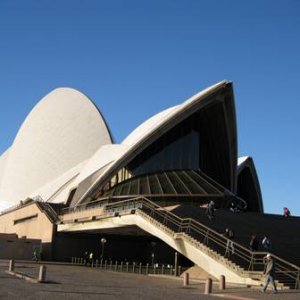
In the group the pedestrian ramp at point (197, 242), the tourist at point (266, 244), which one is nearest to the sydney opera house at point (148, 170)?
the pedestrian ramp at point (197, 242)

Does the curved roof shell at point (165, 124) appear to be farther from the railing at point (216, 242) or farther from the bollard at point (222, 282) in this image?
the bollard at point (222, 282)

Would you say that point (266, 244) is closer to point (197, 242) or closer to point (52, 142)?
Result: point (197, 242)

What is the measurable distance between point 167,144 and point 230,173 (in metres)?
6.49

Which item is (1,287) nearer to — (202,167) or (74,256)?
(74,256)

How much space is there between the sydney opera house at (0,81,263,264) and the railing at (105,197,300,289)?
237 inches

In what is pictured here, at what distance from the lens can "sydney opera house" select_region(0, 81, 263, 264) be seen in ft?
117

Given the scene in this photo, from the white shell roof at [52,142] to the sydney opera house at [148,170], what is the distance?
5.8 inches

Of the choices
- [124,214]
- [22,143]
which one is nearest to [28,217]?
[22,143]

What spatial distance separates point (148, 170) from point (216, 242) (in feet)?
65.5

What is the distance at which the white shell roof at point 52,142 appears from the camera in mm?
55188

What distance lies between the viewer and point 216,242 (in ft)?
63.7

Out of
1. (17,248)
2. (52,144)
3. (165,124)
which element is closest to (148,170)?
(165,124)

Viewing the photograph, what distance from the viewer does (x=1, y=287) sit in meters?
13.5

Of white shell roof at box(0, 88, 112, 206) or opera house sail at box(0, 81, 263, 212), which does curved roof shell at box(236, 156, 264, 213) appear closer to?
opera house sail at box(0, 81, 263, 212)
